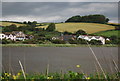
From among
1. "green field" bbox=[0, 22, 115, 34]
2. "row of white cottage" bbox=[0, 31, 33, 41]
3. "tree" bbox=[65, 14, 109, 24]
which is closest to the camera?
"tree" bbox=[65, 14, 109, 24]

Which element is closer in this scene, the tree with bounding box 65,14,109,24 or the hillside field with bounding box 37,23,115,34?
the tree with bounding box 65,14,109,24

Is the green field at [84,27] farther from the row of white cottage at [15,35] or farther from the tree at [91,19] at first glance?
the row of white cottage at [15,35]

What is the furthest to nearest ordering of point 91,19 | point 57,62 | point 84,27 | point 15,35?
point 15,35, point 84,27, point 91,19, point 57,62

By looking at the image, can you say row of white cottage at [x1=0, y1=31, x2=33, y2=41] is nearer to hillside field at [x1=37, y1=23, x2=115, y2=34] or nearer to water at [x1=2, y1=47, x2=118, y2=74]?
hillside field at [x1=37, y1=23, x2=115, y2=34]

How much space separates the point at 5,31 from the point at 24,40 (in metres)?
1.43

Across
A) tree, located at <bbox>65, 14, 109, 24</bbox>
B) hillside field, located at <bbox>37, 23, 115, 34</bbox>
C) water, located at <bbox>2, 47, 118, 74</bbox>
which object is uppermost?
tree, located at <bbox>65, 14, 109, 24</bbox>

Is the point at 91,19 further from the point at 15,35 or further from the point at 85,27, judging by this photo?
the point at 15,35

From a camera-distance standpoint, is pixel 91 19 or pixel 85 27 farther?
pixel 85 27

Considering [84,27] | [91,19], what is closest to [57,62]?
[91,19]

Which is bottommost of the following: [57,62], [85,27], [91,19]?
[57,62]

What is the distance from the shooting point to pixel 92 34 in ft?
30.1

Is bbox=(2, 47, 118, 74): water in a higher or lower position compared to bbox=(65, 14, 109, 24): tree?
lower

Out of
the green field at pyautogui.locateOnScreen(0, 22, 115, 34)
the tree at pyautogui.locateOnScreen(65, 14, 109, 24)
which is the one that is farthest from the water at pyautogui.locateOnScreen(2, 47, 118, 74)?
the green field at pyautogui.locateOnScreen(0, 22, 115, 34)

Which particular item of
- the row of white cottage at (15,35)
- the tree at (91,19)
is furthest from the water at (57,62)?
the row of white cottage at (15,35)
